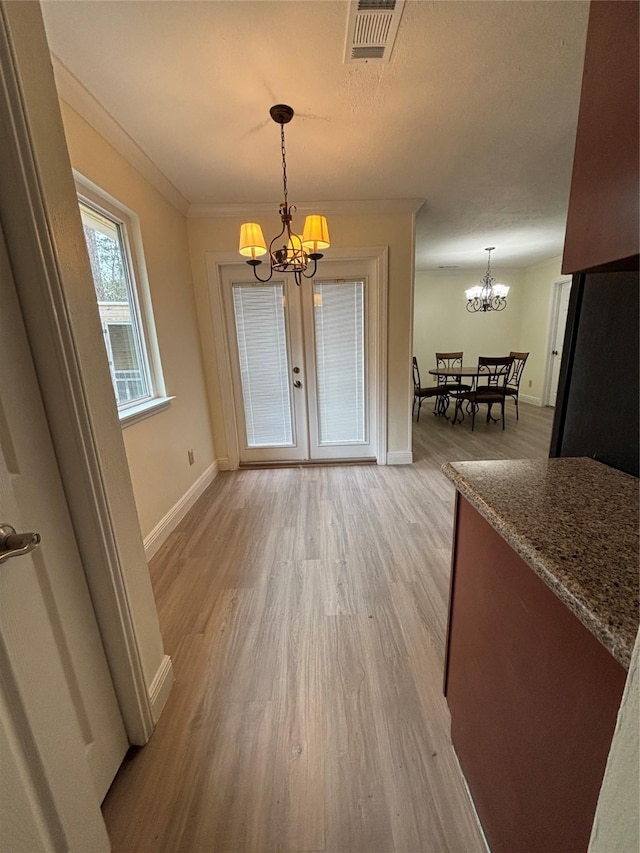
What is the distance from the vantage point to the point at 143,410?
2.07 meters

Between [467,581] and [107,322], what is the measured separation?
7.63 ft

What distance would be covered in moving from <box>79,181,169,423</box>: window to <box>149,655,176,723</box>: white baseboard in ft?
4.10

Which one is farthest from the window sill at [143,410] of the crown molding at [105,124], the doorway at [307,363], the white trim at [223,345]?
the crown molding at [105,124]

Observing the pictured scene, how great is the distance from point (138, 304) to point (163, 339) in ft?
0.93

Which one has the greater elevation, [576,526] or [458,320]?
[458,320]

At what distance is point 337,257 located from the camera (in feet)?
9.96

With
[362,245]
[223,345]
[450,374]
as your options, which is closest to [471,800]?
[223,345]

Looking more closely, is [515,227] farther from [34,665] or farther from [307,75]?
[34,665]

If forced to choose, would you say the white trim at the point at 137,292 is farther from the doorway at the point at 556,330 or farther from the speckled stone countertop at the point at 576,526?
the doorway at the point at 556,330

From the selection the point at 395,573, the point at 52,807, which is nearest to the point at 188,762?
the point at 52,807

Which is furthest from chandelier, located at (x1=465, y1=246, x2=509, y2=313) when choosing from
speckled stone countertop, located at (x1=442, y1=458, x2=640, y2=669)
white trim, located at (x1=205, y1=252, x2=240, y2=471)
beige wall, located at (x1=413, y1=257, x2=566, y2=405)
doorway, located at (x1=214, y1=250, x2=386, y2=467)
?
speckled stone countertop, located at (x1=442, y1=458, x2=640, y2=669)

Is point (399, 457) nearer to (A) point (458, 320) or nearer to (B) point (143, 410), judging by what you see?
(B) point (143, 410)

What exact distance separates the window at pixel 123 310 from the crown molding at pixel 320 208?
0.95 metres

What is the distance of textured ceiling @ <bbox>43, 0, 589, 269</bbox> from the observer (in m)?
1.29
